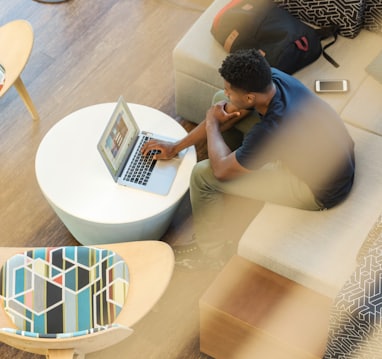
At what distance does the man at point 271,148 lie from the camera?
7.34 ft

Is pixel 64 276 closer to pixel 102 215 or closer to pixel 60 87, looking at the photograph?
pixel 102 215

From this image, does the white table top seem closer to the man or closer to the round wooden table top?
the man

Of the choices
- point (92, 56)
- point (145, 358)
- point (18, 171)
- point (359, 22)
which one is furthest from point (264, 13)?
point (145, 358)

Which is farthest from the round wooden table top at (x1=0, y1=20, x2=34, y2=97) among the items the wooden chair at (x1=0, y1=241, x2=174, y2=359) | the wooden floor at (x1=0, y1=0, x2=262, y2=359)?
the wooden chair at (x1=0, y1=241, x2=174, y2=359)

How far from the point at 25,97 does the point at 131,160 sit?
897mm

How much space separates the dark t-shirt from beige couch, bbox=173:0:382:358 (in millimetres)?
152

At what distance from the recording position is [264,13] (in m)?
2.95

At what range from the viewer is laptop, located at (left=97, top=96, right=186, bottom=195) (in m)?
2.52

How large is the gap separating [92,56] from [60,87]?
29 centimetres

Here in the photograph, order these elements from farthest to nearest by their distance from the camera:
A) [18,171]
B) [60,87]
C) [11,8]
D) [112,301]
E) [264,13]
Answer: [11,8] → [60,87] → [18,171] → [264,13] → [112,301]

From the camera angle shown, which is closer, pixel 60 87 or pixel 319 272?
pixel 319 272

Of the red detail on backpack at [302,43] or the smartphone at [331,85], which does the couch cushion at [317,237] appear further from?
the red detail on backpack at [302,43]

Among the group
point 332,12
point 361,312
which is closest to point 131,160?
point 361,312

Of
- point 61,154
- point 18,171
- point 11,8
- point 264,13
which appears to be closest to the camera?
point 61,154
